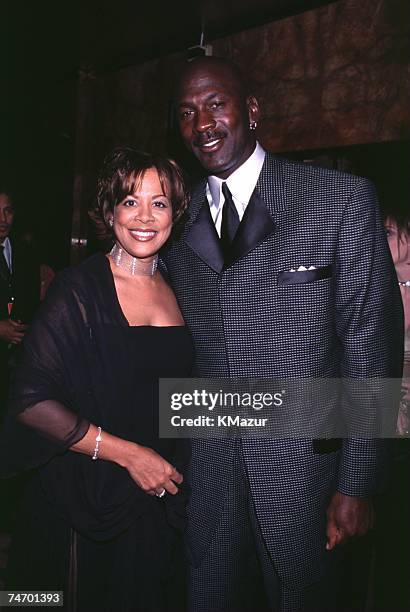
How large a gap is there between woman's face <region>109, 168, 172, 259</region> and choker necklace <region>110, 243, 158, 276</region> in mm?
35

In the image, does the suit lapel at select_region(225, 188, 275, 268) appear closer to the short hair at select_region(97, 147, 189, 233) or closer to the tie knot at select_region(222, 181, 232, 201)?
the tie knot at select_region(222, 181, 232, 201)

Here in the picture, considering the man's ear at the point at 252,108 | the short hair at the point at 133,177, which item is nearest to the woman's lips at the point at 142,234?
the short hair at the point at 133,177

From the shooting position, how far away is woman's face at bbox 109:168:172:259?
1.85 meters

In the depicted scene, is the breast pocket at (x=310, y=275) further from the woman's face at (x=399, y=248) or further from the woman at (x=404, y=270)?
the woman's face at (x=399, y=248)

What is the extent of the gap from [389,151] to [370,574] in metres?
2.44

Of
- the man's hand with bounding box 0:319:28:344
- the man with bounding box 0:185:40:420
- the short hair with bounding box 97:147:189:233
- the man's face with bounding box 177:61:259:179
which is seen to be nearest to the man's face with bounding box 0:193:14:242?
the man with bounding box 0:185:40:420

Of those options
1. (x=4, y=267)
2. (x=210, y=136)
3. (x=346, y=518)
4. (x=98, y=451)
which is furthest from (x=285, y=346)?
(x=4, y=267)

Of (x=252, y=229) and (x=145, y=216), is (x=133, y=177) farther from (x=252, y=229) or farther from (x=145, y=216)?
(x=252, y=229)

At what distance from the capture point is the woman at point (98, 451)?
1.60 metres

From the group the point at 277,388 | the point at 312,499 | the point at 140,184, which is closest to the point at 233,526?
the point at 312,499

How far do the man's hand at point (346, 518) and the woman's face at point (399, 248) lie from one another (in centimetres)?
161

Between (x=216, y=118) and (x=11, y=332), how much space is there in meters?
2.42

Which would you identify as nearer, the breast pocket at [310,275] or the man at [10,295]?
the breast pocket at [310,275]

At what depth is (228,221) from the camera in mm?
1726
